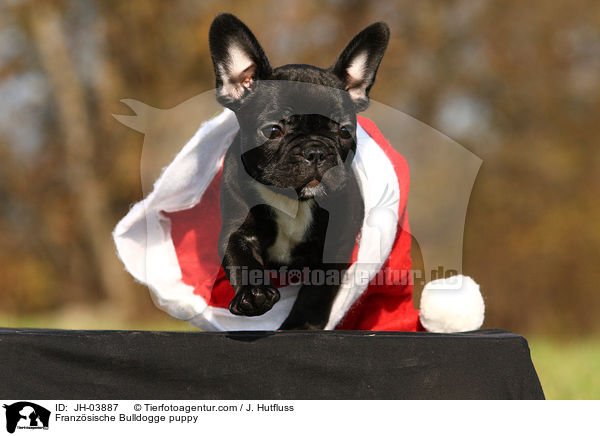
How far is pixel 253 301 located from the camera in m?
1.90

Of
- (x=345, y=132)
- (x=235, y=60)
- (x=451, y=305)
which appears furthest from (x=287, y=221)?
(x=451, y=305)

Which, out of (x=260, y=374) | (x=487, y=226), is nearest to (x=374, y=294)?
(x=260, y=374)

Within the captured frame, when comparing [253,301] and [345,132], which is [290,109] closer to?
[345,132]

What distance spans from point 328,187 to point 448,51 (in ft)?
22.4

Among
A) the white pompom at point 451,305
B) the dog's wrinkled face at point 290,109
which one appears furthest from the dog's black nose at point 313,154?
the white pompom at point 451,305

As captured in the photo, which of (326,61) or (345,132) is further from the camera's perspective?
(326,61)

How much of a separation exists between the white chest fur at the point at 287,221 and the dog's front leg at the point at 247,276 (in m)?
0.09

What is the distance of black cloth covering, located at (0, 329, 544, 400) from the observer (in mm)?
1927

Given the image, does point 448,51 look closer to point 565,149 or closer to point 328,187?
point 565,149

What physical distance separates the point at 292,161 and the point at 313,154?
2.9 inches
